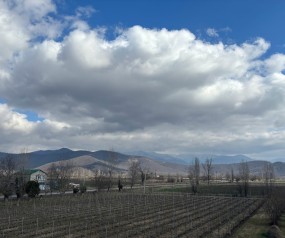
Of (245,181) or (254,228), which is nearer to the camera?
(254,228)

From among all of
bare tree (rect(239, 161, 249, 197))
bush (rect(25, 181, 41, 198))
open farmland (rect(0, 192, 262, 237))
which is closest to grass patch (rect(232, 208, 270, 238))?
open farmland (rect(0, 192, 262, 237))

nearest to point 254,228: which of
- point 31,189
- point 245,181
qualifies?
point 31,189

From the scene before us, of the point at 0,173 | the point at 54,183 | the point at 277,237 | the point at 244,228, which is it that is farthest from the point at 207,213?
the point at 54,183

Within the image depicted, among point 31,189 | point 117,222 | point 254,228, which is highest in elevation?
point 31,189

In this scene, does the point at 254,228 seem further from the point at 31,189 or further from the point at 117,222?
the point at 31,189

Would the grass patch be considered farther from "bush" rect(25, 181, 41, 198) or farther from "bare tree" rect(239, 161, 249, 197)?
"bare tree" rect(239, 161, 249, 197)

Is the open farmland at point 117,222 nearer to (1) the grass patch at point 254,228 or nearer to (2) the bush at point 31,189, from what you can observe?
(1) the grass patch at point 254,228

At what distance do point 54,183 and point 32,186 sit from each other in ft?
67.2

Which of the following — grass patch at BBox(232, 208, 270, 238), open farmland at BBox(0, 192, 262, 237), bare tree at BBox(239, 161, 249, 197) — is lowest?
grass patch at BBox(232, 208, 270, 238)

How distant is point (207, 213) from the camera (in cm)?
4584

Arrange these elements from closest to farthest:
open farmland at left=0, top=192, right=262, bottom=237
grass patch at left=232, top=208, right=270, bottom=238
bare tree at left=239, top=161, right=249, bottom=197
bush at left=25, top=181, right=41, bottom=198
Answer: open farmland at left=0, top=192, right=262, bottom=237
grass patch at left=232, top=208, right=270, bottom=238
bush at left=25, top=181, right=41, bottom=198
bare tree at left=239, top=161, right=249, bottom=197

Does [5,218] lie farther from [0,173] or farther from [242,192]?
[242,192]

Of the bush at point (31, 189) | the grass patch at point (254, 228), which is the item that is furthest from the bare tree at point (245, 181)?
the bush at point (31, 189)

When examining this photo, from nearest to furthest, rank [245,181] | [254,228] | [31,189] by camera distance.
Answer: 1. [254,228]
2. [31,189]
3. [245,181]
